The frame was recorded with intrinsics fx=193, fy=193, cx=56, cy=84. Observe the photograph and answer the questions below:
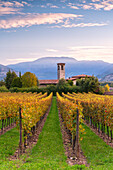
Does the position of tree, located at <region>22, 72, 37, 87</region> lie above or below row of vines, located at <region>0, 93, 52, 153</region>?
above

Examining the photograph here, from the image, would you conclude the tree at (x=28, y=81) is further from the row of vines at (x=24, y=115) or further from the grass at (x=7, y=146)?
the grass at (x=7, y=146)

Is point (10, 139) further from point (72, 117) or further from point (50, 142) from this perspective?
point (72, 117)

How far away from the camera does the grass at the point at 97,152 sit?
9750mm

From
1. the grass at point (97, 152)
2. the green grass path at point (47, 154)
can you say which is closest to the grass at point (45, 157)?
the green grass path at point (47, 154)

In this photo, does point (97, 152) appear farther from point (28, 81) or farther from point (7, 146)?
point (28, 81)

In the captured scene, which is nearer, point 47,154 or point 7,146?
point 47,154

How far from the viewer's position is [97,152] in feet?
39.6

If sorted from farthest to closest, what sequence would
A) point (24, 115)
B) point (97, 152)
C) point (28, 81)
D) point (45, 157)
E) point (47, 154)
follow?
1. point (28, 81)
2. point (24, 115)
3. point (97, 152)
4. point (47, 154)
5. point (45, 157)

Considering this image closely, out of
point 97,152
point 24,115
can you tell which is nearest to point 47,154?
point 24,115

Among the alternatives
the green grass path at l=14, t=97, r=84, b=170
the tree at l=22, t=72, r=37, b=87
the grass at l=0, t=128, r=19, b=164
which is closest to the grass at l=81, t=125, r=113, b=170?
the green grass path at l=14, t=97, r=84, b=170

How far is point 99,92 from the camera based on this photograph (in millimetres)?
70062

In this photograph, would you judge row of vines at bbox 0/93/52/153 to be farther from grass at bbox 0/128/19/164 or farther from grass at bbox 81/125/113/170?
grass at bbox 81/125/113/170

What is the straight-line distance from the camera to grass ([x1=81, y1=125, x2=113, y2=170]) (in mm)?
9750

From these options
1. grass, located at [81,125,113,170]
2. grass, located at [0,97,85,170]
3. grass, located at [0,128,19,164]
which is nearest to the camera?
grass, located at [0,97,85,170]
